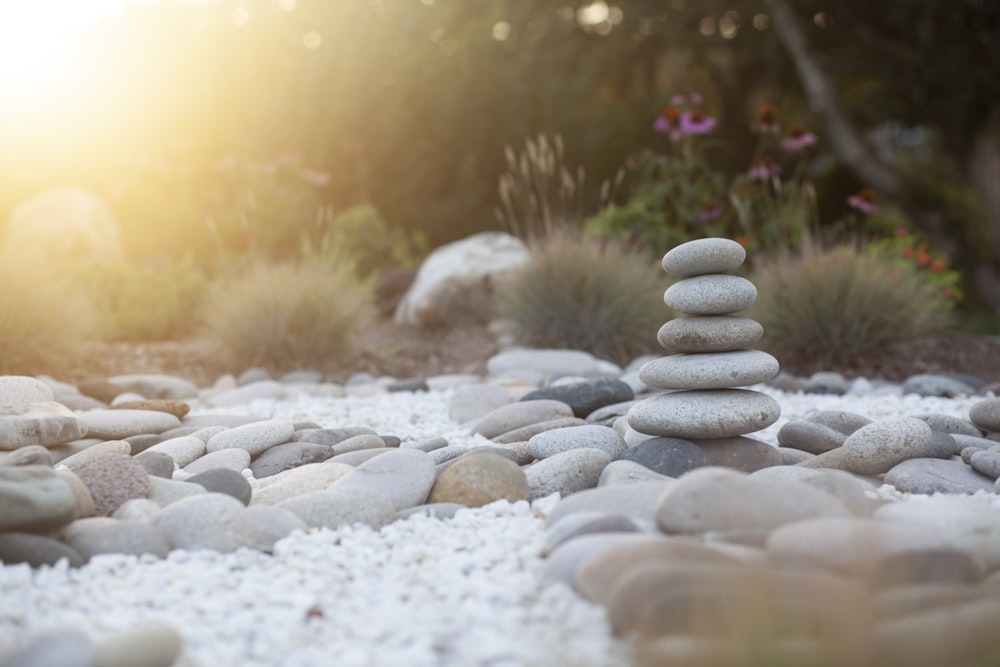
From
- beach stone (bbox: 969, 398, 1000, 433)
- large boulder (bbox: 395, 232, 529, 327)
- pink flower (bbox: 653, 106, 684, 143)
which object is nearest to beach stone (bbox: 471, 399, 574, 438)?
beach stone (bbox: 969, 398, 1000, 433)

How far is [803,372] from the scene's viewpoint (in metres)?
Result: 5.47

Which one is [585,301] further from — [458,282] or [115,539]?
[115,539]

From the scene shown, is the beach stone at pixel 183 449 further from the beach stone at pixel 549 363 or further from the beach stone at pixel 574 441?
the beach stone at pixel 549 363

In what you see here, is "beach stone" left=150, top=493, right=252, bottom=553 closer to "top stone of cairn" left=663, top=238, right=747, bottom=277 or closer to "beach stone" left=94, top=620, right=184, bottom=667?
"beach stone" left=94, top=620, right=184, bottom=667

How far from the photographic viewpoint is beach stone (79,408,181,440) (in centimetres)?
342

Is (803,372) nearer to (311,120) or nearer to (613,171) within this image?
(613,171)

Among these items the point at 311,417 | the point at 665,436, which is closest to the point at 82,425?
the point at 311,417

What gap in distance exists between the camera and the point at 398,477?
2.56 m

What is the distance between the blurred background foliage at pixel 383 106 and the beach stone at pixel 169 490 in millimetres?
7327

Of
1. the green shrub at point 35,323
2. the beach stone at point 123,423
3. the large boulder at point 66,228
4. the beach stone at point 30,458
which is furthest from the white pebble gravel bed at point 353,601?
the large boulder at point 66,228

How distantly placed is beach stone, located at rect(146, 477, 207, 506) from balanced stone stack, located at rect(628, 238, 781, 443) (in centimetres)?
140

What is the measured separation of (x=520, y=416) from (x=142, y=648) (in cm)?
212

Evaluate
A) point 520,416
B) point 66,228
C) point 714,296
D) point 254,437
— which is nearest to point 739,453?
point 714,296

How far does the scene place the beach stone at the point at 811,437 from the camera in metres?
3.07
